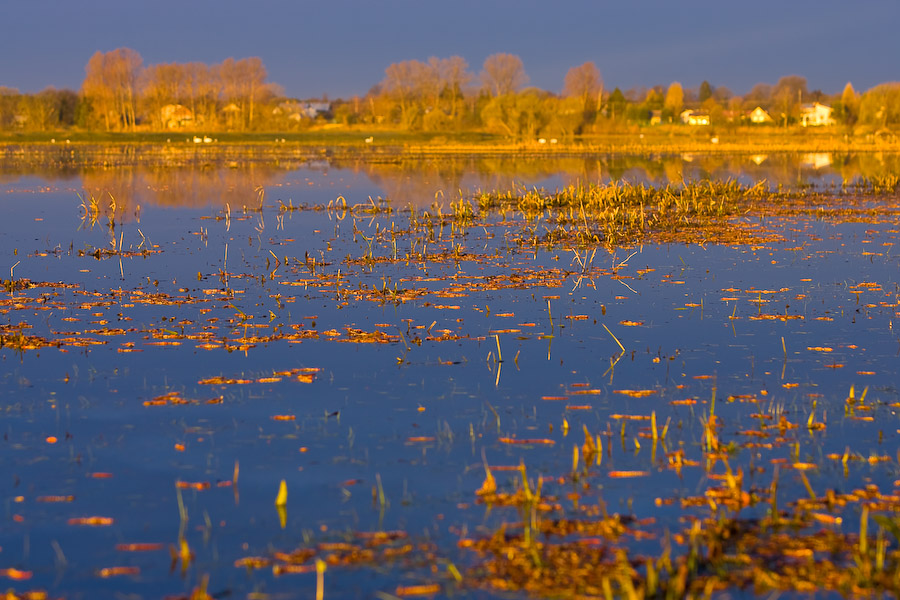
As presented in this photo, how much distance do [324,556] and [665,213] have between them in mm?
19175

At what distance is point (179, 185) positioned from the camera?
34.9m

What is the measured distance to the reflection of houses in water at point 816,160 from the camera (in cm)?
4844

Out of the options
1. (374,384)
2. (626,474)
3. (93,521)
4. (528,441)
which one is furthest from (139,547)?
(374,384)

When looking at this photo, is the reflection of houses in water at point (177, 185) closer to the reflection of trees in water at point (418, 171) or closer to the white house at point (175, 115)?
the reflection of trees in water at point (418, 171)

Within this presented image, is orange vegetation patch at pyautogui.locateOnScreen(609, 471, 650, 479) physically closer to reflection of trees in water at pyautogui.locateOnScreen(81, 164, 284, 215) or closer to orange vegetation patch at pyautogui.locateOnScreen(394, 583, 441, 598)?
orange vegetation patch at pyautogui.locateOnScreen(394, 583, 441, 598)

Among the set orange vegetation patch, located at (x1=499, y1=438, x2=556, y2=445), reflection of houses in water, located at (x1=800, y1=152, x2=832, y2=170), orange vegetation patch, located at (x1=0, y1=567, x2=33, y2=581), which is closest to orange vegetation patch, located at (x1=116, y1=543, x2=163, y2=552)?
orange vegetation patch, located at (x1=0, y1=567, x2=33, y2=581)

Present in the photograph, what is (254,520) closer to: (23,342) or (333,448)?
(333,448)

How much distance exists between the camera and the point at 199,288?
1401cm

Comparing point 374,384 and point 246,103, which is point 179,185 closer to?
point 374,384

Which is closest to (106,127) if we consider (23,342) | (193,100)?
(193,100)

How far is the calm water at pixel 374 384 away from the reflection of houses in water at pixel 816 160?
103ft

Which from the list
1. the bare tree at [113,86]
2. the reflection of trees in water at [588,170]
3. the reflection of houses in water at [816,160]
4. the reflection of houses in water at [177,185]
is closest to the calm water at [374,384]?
the reflection of houses in water at [177,185]

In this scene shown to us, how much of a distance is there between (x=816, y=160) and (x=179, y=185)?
1359 inches

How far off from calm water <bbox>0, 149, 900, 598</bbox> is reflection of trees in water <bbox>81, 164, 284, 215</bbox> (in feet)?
33.0
